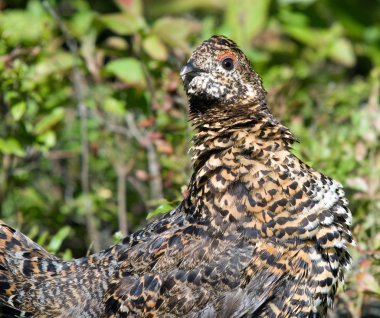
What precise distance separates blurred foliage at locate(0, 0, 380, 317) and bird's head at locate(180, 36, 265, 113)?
2.19 feet

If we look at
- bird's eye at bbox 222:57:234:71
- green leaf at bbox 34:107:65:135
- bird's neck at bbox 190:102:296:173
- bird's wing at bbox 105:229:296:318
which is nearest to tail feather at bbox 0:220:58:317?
bird's wing at bbox 105:229:296:318

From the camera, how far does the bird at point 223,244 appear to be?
4.03m

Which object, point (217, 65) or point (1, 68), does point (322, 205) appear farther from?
point (1, 68)

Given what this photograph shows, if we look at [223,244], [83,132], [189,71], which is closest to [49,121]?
[83,132]

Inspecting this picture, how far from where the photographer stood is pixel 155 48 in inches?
232

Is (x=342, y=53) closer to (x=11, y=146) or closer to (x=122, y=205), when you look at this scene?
(x=122, y=205)

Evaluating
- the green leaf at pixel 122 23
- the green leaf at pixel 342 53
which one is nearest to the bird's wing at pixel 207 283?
the green leaf at pixel 122 23

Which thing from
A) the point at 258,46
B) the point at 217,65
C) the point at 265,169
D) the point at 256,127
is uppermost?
the point at 258,46

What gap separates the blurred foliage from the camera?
555 centimetres

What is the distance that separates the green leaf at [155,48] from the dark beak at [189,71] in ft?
4.81

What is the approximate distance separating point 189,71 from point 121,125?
2.84 metres

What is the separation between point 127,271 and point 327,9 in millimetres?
5661

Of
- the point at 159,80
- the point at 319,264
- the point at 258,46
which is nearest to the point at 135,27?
the point at 159,80

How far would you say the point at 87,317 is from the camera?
4340mm
